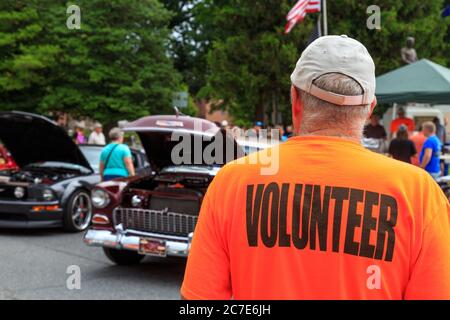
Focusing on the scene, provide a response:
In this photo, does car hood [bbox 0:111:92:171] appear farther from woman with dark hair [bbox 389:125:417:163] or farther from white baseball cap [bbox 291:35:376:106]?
white baseball cap [bbox 291:35:376:106]

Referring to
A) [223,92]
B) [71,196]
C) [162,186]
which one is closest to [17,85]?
[223,92]

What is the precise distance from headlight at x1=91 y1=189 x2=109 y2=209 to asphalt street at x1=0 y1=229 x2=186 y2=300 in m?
0.78

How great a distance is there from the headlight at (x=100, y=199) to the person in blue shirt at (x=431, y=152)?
552cm

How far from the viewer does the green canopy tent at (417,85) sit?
10.2 m

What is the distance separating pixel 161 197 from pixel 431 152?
5.21 meters

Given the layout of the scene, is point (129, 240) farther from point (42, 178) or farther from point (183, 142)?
point (42, 178)

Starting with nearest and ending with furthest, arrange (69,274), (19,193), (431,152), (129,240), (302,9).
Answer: (129,240)
(69,274)
(19,193)
(431,152)
(302,9)

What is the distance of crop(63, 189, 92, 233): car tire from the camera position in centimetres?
922

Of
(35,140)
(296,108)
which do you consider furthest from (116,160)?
(296,108)

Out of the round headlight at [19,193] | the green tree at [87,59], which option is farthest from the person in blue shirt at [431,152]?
the green tree at [87,59]

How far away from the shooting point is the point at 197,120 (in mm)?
6359

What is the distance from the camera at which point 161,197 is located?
668 centimetres

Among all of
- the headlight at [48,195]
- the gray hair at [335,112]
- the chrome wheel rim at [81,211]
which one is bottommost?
the chrome wheel rim at [81,211]

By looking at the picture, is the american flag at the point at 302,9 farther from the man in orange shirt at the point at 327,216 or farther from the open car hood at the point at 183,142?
the man in orange shirt at the point at 327,216
